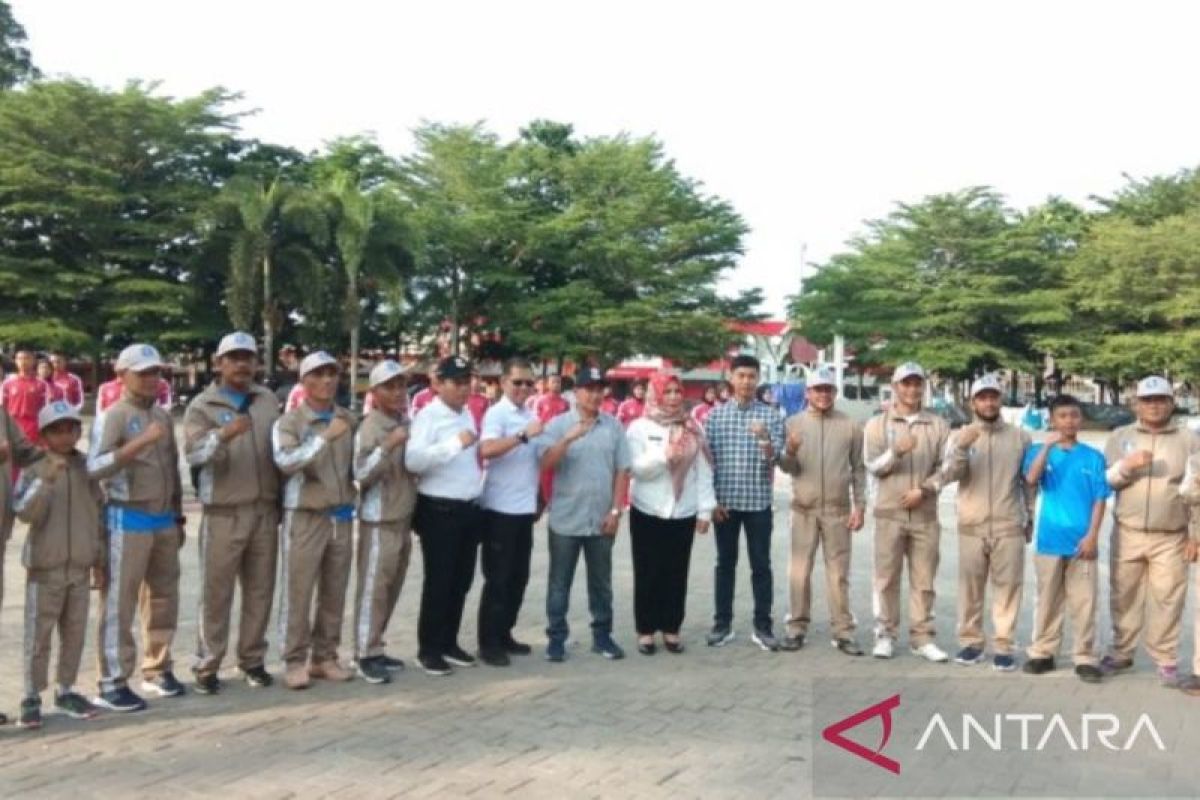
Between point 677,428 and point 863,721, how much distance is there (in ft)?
6.68

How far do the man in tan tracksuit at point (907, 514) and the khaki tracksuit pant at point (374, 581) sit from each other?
2.84 m

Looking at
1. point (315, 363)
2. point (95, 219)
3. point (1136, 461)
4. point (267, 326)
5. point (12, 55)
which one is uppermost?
point (12, 55)

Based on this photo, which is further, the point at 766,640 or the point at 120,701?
the point at 766,640

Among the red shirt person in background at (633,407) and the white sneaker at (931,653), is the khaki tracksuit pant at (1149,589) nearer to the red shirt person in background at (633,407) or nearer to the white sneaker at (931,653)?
the white sneaker at (931,653)

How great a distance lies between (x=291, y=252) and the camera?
98.4ft

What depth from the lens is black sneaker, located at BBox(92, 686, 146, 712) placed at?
4.98 metres

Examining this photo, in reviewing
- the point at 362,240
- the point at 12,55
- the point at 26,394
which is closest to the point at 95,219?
the point at 362,240

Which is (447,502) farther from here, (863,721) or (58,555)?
(863,721)

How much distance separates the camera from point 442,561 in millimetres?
5762

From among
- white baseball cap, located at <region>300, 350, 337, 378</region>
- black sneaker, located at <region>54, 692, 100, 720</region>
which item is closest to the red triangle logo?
white baseball cap, located at <region>300, 350, 337, 378</region>

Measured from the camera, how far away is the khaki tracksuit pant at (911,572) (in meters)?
6.23

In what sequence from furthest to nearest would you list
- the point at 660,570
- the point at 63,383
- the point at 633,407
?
the point at 633,407
the point at 63,383
the point at 660,570

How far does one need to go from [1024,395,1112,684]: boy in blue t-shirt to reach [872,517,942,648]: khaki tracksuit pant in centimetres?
58

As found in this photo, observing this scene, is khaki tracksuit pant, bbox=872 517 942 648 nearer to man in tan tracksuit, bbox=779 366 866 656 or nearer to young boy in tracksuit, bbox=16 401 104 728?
man in tan tracksuit, bbox=779 366 866 656
